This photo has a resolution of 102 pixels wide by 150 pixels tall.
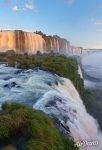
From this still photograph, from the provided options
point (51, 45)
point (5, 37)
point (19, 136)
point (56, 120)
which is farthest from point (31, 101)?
point (51, 45)

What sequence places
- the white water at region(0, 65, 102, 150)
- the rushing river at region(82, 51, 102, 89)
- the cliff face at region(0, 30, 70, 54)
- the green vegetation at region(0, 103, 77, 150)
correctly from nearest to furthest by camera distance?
the green vegetation at region(0, 103, 77, 150) < the white water at region(0, 65, 102, 150) < the rushing river at region(82, 51, 102, 89) < the cliff face at region(0, 30, 70, 54)

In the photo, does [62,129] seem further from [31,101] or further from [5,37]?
[5,37]

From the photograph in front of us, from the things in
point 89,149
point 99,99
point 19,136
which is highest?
point 19,136

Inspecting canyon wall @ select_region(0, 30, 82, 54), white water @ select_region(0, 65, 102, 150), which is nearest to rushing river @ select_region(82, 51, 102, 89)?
canyon wall @ select_region(0, 30, 82, 54)

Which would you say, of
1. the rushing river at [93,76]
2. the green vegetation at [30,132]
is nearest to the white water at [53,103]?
the green vegetation at [30,132]

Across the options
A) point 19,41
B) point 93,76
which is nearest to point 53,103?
point 93,76

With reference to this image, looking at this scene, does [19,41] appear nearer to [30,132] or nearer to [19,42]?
[19,42]

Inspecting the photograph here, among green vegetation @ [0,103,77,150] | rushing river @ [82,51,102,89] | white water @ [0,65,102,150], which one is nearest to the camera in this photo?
green vegetation @ [0,103,77,150]

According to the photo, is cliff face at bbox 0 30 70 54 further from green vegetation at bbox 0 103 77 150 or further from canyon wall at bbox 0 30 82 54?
green vegetation at bbox 0 103 77 150

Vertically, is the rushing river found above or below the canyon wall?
below
